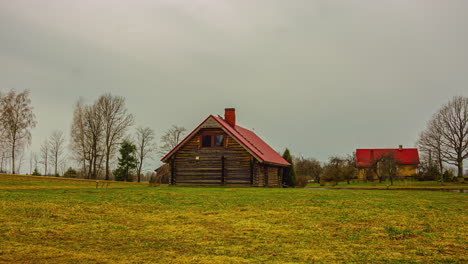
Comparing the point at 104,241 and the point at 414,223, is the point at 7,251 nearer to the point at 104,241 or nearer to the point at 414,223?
the point at 104,241

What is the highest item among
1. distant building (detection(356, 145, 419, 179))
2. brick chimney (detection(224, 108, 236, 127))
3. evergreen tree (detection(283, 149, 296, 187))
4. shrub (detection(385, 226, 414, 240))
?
brick chimney (detection(224, 108, 236, 127))

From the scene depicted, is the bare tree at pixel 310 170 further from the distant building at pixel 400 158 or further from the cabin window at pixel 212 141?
the cabin window at pixel 212 141

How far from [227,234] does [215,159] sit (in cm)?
2664

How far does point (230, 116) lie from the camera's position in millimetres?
41688

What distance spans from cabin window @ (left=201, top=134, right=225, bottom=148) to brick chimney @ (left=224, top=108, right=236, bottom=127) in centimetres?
487

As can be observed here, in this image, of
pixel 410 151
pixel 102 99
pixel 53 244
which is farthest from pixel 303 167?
pixel 53 244

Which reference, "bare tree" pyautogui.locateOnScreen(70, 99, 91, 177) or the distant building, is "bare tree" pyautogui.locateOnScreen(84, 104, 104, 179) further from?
the distant building

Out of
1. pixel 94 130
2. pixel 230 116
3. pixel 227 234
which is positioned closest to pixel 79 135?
pixel 94 130

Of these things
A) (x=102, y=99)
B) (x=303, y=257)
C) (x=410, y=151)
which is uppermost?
(x=102, y=99)

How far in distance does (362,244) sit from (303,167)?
232 feet

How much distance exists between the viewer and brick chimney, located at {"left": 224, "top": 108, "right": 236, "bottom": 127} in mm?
41438

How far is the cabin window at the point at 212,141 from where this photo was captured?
36750 millimetres

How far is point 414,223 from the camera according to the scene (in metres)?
11.6

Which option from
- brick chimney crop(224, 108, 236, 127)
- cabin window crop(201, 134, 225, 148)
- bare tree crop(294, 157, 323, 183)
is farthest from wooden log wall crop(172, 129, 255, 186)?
bare tree crop(294, 157, 323, 183)
